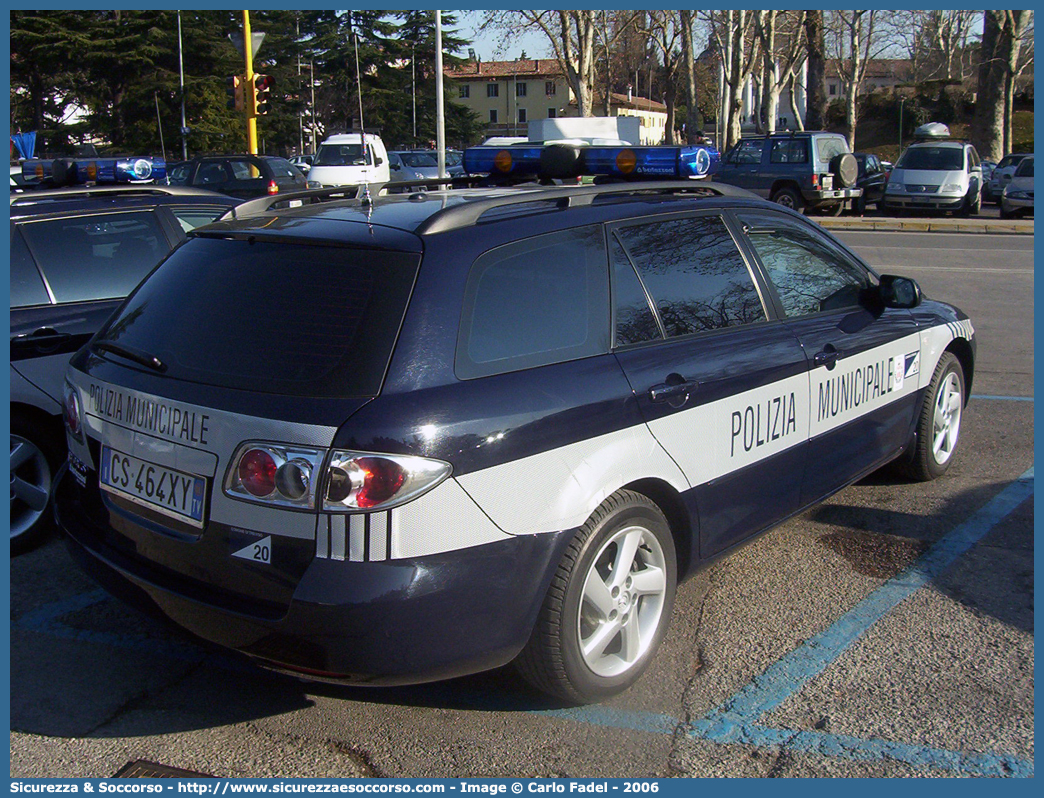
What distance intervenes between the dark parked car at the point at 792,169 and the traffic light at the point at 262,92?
11231mm

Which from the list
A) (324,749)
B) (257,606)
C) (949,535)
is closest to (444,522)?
(257,606)

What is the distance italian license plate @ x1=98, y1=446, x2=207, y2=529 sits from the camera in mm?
2988

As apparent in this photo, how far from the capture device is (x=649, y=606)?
3.54 meters

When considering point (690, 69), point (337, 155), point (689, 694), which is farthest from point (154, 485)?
point (690, 69)

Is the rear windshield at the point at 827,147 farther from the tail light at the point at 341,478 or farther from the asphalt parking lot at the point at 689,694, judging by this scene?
the tail light at the point at 341,478

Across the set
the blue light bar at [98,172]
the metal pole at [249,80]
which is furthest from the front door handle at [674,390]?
the metal pole at [249,80]

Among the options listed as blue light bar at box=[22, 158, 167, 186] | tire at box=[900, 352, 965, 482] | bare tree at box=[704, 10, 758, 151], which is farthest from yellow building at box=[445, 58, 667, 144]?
tire at box=[900, 352, 965, 482]

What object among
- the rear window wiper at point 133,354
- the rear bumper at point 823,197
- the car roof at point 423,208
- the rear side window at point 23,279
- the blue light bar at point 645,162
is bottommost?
the rear window wiper at point 133,354

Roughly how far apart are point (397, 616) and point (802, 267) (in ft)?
8.80

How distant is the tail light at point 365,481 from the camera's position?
2730 mm

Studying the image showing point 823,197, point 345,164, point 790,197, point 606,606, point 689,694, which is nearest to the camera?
point 606,606

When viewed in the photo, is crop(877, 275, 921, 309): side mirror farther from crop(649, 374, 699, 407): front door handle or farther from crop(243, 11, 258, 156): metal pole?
crop(243, 11, 258, 156): metal pole

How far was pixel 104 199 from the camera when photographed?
5422 millimetres

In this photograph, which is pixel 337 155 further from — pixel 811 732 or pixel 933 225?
pixel 811 732
